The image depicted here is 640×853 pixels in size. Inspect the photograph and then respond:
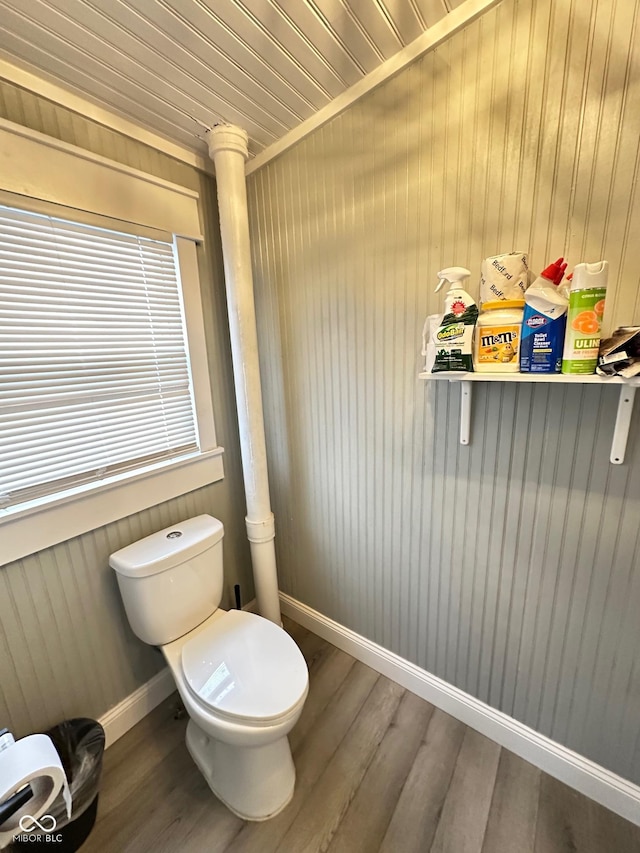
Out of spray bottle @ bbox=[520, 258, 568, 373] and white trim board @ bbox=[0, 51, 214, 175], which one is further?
white trim board @ bbox=[0, 51, 214, 175]

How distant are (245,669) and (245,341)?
1.16 meters

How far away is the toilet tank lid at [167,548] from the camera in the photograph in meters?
1.20

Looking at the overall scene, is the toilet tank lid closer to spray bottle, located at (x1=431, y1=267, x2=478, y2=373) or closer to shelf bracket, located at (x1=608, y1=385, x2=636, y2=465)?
spray bottle, located at (x1=431, y1=267, x2=478, y2=373)

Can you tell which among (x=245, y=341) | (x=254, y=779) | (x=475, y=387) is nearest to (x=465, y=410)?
(x=475, y=387)

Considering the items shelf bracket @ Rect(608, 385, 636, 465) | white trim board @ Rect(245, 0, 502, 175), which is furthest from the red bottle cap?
white trim board @ Rect(245, 0, 502, 175)

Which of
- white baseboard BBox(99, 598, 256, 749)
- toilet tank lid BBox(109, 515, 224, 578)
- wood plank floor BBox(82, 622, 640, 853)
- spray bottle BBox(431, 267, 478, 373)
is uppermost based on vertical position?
spray bottle BBox(431, 267, 478, 373)

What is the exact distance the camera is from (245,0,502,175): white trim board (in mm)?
940

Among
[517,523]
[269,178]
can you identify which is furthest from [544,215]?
[269,178]

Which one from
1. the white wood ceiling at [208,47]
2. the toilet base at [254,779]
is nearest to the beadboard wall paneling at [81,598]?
the white wood ceiling at [208,47]

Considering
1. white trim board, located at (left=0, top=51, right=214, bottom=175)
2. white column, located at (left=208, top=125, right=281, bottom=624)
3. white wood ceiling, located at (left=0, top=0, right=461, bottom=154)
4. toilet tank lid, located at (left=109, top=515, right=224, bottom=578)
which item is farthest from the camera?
white column, located at (left=208, top=125, right=281, bottom=624)

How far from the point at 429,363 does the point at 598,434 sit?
0.48m

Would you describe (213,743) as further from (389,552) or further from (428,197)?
(428,197)

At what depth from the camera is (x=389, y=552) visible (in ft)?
4.77

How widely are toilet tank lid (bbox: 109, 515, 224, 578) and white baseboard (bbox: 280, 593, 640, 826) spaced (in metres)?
0.81
